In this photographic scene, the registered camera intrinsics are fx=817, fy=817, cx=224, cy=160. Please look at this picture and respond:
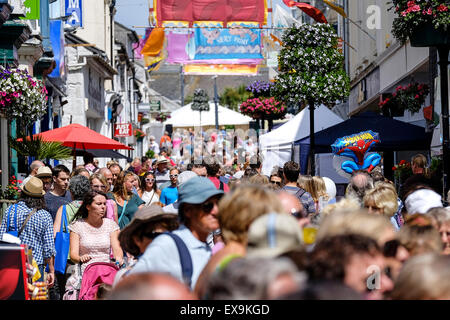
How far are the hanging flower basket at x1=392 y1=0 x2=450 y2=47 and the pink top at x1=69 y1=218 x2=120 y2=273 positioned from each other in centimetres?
542

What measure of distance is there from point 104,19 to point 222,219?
120ft

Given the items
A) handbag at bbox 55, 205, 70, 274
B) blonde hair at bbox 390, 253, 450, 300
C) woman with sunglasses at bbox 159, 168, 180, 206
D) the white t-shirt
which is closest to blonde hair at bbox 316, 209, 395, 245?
blonde hair at bbox 390, 253, 450, 300

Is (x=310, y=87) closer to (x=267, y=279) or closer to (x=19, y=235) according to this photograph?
(x=19, y=235)

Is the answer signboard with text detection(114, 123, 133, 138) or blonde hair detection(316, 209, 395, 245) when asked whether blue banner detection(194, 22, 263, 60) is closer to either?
signboard with text detection(114, 123, 133, 138)

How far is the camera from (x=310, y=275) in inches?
107

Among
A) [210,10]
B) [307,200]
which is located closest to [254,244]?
[307,200]

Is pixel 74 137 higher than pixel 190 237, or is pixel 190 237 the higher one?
pixel 74 137

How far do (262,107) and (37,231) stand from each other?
19.9m

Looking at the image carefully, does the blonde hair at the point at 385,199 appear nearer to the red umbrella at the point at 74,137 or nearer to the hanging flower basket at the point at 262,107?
the red umbrella at the point at 74,137

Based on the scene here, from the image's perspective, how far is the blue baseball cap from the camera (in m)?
4.72

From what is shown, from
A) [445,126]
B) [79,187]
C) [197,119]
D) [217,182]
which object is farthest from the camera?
[197,119]

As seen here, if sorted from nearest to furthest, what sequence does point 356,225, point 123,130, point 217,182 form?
1. point 356,225
2. point 217,182
3. point 123,130

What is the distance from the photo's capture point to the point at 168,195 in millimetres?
11789

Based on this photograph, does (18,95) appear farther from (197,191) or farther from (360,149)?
(197,191)
